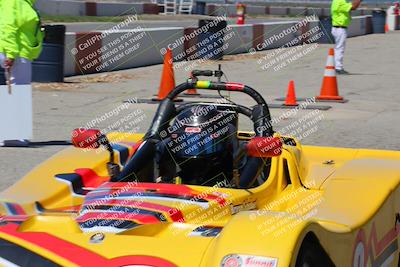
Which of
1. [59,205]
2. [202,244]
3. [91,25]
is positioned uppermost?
[202,244]

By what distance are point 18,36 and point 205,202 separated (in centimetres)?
559

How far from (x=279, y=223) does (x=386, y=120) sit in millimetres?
8143

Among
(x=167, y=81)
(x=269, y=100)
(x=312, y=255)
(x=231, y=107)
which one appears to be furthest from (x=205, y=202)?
(x=269, y=100)

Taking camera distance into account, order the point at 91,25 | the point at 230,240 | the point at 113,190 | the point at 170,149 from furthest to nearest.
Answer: the point at 91,25 → the point at 170,149 → the point at 113,190 → the point at 230,240

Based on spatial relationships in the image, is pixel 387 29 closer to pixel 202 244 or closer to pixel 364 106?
pixel 364 106

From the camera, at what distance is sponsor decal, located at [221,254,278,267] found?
12.6 ft

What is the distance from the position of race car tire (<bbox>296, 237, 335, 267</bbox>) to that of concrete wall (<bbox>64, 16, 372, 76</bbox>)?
12945 mm

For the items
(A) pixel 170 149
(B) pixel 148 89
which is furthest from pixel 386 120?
(A) pixel 170 149

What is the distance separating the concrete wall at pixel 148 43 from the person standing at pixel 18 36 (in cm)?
661

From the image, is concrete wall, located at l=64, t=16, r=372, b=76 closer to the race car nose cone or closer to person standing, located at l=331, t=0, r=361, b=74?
person standing, located at l=331, t=0, r=361, b=74

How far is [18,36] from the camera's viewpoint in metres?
→ 9.94

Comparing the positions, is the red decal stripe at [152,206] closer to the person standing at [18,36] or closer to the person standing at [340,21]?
the person standing at [18,36]

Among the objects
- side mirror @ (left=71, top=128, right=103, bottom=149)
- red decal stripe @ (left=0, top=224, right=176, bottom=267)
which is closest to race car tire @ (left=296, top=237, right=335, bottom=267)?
red decal stripe @ (left=0, top=224, right=176, bottom=267)

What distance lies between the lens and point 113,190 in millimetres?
5148
